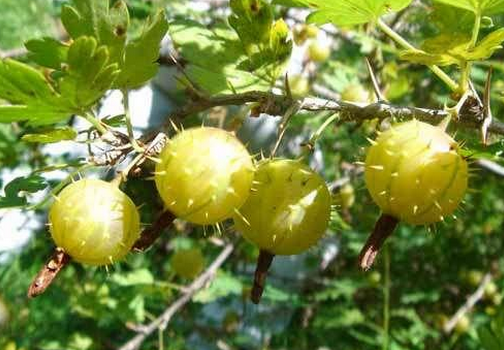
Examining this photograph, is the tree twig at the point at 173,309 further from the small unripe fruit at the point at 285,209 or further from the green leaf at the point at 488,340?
the small unripe fruit at the point at 285,209

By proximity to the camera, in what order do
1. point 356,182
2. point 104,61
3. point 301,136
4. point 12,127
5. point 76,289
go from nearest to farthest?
point 104,61 < point 12,127 < point 356,182 < point 76,289 < point 301,136

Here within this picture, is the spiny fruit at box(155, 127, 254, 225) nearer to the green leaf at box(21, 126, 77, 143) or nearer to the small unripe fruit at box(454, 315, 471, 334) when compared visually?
the green leaf at box(21, 126, 77, 143)

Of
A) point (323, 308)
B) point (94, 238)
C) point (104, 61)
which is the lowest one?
point (323, 308)

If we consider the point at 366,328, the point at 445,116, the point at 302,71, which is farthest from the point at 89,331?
the point at 445,116

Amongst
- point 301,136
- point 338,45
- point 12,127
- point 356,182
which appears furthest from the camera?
point 338,45

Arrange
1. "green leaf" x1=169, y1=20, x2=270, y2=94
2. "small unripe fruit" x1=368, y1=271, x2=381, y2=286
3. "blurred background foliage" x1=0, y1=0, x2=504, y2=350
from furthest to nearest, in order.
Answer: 1. "small unripe fruit" x1=368, y1=271, x2=381, y2=286
2. "blurred background foliage" x1=0, y1=0, x2=504, y2=350
3. "green leaf" x1=169, y1=20, x2=270, y2=94

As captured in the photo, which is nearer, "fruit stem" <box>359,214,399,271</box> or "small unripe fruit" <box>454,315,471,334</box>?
"fruit stem" <box>359,214,399,271</box>

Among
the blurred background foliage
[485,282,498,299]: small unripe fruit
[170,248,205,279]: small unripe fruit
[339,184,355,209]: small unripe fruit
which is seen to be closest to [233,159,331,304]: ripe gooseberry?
the blurred background foliage

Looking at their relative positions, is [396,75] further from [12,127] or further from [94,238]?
[94,238]
